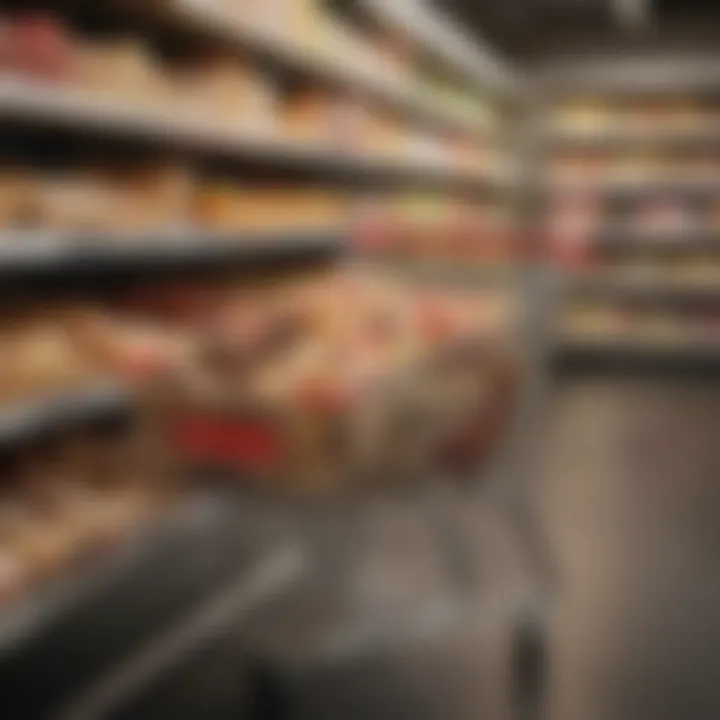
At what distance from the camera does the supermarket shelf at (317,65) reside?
300 cm

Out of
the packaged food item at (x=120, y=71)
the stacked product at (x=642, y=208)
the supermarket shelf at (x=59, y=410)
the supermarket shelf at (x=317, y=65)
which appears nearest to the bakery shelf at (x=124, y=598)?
the supermarket shelf at (x=59, y=410)

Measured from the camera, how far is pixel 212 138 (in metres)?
3.29

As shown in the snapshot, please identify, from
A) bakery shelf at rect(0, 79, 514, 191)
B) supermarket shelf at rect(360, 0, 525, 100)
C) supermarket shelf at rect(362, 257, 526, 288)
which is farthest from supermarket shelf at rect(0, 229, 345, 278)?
supermarket shelf at rect(360, 0, 525, 100)

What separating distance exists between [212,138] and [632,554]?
1.49m

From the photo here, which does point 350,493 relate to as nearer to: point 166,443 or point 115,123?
point 166,443

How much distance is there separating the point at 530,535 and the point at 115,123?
1.42 meters

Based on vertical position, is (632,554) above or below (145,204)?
below

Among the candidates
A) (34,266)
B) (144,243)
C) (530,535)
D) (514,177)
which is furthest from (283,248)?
(530,535)

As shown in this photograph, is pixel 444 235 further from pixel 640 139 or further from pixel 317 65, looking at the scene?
pixel 640 139

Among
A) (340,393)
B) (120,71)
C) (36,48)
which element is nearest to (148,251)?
(120,71)

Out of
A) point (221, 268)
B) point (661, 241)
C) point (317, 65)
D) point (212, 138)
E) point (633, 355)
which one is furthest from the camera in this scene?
point (661, 241)

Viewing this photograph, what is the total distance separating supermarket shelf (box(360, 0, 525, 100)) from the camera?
2.17 meters

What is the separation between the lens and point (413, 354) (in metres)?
1.45

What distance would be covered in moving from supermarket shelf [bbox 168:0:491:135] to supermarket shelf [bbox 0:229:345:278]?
495 mm
